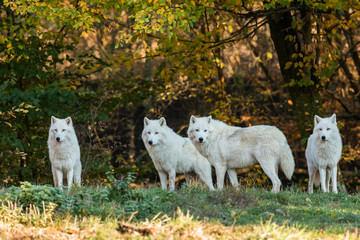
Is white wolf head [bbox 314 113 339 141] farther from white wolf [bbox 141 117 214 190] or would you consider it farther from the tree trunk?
the tree trunk

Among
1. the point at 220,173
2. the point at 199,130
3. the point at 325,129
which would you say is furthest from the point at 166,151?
the point at 325,129

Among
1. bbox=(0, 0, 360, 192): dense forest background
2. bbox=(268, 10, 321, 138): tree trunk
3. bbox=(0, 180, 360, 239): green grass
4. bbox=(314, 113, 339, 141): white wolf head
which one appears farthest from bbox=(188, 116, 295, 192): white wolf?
bbox=(268, 10, 321, 138): tree trunk

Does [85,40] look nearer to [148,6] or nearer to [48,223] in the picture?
[148,6]

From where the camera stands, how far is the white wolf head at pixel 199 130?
970 cm

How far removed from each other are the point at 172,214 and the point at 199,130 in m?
3.78

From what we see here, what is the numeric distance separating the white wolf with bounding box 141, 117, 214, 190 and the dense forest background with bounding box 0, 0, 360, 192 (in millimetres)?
1779

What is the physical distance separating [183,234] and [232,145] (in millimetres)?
4817

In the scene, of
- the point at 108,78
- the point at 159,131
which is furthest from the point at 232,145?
the point at 108,78

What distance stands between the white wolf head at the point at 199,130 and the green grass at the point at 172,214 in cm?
223

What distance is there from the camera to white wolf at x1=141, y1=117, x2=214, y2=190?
31.7 feet

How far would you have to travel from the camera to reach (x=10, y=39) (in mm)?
12711

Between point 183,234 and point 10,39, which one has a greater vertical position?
point 10,39

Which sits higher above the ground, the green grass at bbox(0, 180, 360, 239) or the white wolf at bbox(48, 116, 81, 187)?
the white wolf at bbox(48, 116, 81, 187)

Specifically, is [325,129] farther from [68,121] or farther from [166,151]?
[68,121]
